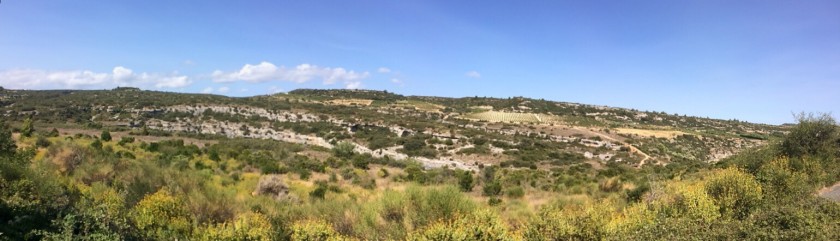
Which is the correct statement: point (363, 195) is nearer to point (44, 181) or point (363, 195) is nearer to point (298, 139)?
point (44, 181)

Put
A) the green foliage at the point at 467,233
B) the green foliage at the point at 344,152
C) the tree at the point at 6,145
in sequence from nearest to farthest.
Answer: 1. the green foliage at the point at 467,233
2. the tree at the point at 6,145
3. the green foliage at the point at 344,152

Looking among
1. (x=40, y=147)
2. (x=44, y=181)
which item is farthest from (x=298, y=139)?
Result: (x=44, y=181)

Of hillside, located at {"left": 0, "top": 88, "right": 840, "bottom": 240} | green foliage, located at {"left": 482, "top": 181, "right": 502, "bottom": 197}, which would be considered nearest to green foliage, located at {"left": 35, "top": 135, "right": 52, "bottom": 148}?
hillside, located at {"left": 0, "top": 88, "right": 840, "bottom": 240}

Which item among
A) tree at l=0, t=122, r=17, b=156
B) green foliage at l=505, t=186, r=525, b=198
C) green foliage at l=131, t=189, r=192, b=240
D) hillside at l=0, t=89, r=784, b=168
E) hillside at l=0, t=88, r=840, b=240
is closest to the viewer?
hillside at l=0, t=88, r=840, b=240

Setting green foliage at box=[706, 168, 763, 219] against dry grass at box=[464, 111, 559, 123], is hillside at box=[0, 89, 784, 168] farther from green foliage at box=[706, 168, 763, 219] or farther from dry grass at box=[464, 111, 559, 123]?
green foliage at box=[706, 168, 763, 219]

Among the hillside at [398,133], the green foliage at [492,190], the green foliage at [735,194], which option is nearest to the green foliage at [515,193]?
the green foliage at [492,190]

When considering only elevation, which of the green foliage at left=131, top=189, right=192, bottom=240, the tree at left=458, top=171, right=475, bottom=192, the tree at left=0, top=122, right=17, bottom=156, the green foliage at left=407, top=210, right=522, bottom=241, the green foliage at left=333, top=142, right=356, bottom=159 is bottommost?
the green foliage at left=333, top=142, right=356, bottom=159

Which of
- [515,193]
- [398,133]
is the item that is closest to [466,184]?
[515,193]

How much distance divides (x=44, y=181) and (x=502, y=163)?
3421 cm

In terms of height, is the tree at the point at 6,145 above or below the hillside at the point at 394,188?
above

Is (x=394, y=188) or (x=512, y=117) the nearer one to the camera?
(x=394, y=188)

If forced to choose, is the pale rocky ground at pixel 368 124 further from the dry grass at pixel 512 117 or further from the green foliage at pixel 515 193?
the green foliage at pixel 515 193

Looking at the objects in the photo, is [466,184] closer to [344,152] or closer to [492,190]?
[492,190]

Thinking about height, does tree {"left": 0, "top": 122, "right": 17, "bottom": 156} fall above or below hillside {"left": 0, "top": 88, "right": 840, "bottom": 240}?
above
